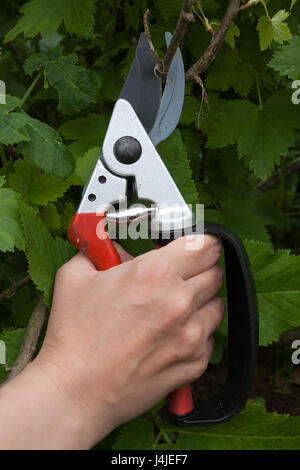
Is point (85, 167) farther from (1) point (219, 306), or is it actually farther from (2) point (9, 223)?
(1) point (219, 306)

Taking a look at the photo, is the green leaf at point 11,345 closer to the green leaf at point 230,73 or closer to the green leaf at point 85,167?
the green leaf at point 85,167

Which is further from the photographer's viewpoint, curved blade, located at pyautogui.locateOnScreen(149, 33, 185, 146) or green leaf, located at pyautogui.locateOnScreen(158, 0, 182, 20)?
green leaf, located at pyautogui.locateOnScreen(158, 0, 182, 20)

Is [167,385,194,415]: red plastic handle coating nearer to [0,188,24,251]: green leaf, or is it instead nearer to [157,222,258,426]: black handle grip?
[157,222,258,426]: black handle grip

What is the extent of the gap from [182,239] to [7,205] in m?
0.32

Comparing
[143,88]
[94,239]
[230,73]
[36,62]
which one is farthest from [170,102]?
[230,73]

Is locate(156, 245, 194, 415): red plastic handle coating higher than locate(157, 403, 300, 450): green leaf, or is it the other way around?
locate(156, 245, 194, 415): red plastic handle coating

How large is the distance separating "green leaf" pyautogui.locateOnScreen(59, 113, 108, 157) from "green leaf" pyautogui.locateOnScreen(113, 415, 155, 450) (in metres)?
0.68

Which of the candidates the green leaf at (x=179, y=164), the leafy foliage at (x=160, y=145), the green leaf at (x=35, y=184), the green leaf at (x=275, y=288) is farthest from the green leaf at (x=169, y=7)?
the green leaf at (x=275, y=288)

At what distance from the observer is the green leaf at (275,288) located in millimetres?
1093

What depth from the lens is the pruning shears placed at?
0.98m

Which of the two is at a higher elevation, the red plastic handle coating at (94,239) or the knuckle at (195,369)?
the red plastic handle coating at (94,239)

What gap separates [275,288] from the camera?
1.11 m

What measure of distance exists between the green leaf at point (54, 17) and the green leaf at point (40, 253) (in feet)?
1.74

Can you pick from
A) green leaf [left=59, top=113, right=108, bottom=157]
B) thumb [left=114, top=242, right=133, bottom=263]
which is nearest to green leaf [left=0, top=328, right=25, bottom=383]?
thumb [left=114, top=242, right=133, bottom=263]
